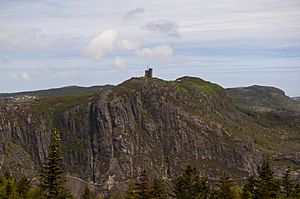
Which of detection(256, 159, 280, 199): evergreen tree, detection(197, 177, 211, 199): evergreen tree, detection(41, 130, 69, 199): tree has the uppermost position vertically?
detection(41, 130, 69, 199): tree

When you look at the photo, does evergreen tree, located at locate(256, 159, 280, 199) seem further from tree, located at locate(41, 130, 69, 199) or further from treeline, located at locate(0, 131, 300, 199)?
tree, located at locate(41, 130, 69, 199)

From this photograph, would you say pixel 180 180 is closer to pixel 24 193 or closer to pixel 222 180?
pixel 222 180

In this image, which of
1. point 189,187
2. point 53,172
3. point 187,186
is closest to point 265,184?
point 189,187

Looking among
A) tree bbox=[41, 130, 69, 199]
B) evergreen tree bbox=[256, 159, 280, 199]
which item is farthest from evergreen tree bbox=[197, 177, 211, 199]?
tree bbox=[41, 130, 69, 199]

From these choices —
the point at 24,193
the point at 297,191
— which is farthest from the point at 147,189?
the point at 24,193

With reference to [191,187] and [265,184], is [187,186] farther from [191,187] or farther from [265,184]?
[265,184]

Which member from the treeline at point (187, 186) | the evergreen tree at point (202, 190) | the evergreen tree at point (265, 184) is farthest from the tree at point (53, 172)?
the evergreen tree at point (202, 190)

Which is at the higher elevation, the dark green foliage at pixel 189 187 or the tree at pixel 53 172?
the tree at pixel 53 172

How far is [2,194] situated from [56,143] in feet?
201

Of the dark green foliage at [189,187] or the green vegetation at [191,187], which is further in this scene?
the dark green foliage at [189,187]

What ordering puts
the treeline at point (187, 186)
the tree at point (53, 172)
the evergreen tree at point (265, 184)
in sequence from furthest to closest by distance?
1. the evergreen tree at point (265, 184)
2. the treeline at point (187, 186)
3. the tree at point (53, 172)

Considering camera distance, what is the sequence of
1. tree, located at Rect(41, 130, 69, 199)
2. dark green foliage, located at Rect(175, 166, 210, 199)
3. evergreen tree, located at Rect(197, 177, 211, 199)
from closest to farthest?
1. tree, located at Rect(41, 130, 69, 199)
2. dark green foliage, located at Rect(175, 166, 210, 199)
3. evergreen tree, located at Rect(197, 177, 211, 199)

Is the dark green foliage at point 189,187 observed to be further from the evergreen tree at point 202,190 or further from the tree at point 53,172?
the tree at point 53,172

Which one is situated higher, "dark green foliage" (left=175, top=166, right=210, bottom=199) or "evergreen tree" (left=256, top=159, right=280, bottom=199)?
"evergreen tree" (left=256, top=159, right=280, bottom=199)
